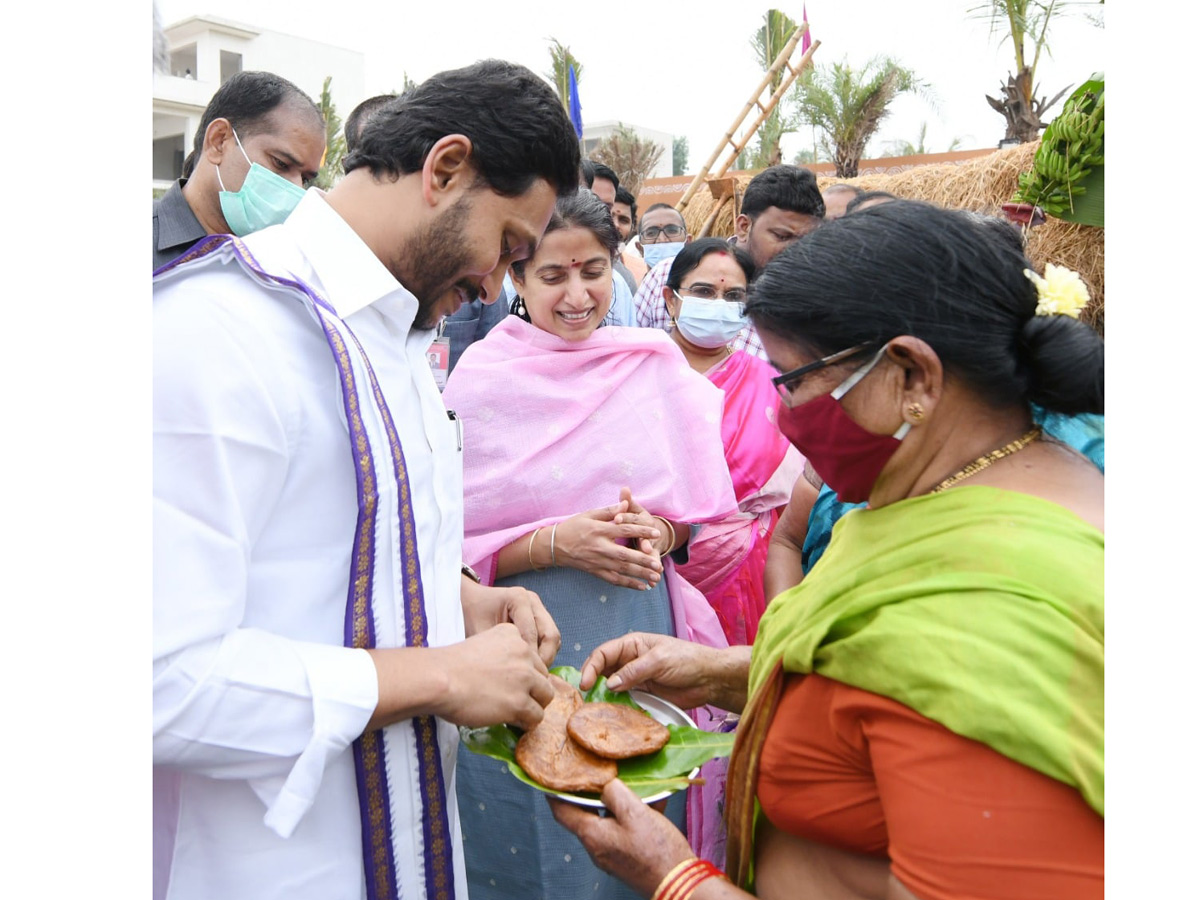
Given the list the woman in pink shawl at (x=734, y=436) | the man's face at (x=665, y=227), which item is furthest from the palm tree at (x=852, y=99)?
the woman in pink shawl at (x=734, y=436)

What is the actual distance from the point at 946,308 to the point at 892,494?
1.04 ft

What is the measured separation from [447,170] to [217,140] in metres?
2.63

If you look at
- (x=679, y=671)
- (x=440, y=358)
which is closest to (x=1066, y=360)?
(x=679, y=671)

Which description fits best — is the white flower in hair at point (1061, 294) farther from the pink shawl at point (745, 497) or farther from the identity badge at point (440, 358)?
the identity badge at point (440, 358)

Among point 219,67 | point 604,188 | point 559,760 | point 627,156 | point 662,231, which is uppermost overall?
point 604,188

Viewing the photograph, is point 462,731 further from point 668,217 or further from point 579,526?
point 668,217

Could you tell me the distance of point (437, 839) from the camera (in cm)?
168

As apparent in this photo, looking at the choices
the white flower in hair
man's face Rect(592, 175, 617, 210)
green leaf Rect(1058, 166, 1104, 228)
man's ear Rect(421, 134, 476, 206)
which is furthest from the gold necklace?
man's face Rect(592, 175, 617, 210)

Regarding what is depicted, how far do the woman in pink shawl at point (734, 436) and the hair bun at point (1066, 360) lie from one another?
154 cm

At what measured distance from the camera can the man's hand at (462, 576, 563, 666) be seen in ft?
7.48

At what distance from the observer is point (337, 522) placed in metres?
1.56

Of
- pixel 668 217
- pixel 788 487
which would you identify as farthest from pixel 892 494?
pixel 668 217

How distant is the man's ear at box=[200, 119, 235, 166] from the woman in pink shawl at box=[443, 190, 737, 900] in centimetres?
153

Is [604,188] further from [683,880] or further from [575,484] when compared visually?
[683,880]
